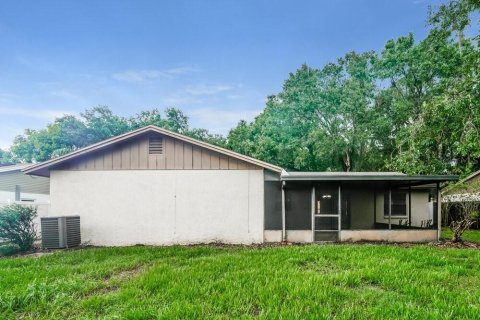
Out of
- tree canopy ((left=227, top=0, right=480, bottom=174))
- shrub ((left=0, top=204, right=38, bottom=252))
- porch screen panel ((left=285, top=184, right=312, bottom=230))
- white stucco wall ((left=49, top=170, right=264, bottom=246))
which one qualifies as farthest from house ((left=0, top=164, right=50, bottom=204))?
porch screen panel ((left=285, top=184, right=312, bottom=230))

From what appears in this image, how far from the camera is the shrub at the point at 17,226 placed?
8328 mm

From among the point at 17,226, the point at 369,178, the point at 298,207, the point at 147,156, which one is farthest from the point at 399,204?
the point at 17,226

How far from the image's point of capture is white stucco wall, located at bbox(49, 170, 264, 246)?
9.52 meters

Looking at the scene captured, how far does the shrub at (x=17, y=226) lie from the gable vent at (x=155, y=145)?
411 centimetres

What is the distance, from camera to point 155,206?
958cm

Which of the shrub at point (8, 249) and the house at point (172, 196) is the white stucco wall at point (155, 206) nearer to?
the house at point (172, 196)

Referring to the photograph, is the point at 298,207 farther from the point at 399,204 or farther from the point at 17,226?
the point at 17,226

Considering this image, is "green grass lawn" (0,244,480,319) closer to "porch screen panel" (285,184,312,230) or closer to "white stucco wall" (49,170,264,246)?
"white stucco wall" (49,170,264,246)

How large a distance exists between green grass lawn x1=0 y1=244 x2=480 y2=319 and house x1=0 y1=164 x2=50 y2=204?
12766mm

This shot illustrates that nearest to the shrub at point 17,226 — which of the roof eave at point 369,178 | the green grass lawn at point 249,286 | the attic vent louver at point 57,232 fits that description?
the attic vent louver at point 57,232

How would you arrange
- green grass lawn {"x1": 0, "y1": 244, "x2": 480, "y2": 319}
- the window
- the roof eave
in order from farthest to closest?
the window, the roof eave, green grass lawn {"x1": 0, "y1": 244, "x2": 480, "y2": 319}

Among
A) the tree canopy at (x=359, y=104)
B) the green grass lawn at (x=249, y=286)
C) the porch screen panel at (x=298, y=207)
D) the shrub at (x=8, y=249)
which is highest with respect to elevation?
the tree canopy at (x=359, y=104)

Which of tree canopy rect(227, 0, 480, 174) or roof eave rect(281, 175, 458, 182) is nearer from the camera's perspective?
roof eave rect(281, 175, 458, 182)

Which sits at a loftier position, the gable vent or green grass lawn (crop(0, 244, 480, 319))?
the gable vent
